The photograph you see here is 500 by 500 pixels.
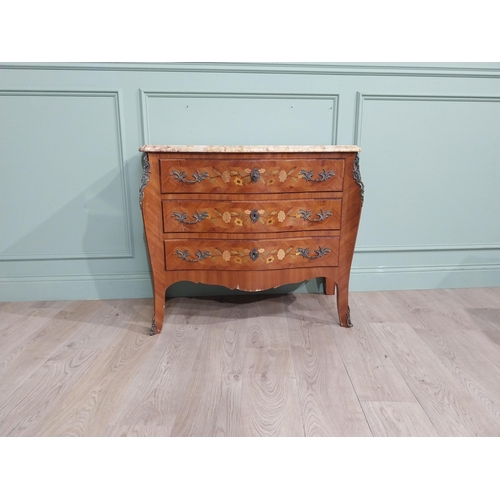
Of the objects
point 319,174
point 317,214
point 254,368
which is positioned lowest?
point 254,368

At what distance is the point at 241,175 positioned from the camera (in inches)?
72.9

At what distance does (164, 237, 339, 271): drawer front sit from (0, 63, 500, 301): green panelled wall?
60 cm

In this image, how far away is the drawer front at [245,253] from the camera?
1925 millimetres

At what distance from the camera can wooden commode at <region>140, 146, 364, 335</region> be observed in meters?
1.85

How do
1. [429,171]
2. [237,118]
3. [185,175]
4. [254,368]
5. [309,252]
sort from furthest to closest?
[429,171] < [237,118] < [309,252] < [185,175] < [254,368]

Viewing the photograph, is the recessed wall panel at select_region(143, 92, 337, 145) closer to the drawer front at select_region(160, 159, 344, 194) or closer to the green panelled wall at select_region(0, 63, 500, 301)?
the green panelled wall at select_region(0, 63, 500, 301)

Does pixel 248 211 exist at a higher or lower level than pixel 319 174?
lower

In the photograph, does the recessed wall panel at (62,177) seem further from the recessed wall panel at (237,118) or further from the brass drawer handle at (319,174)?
the brass drawer handle at (319,174)

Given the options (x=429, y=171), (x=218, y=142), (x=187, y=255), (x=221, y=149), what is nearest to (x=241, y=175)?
(x=221, y=149)

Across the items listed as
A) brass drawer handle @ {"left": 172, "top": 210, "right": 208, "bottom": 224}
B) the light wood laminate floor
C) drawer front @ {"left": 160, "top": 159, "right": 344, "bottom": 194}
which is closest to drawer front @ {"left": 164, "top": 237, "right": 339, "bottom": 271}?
brass drawer handle @ {"left": 172, "top": 210, "right": 208, "bottom": 224}

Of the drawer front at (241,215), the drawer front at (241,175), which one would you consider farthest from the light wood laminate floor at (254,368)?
the drawer front at (241,175)

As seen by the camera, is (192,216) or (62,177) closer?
(192,216)

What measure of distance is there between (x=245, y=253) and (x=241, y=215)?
184mm

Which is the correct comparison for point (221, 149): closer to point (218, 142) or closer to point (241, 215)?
point (241, 215)
